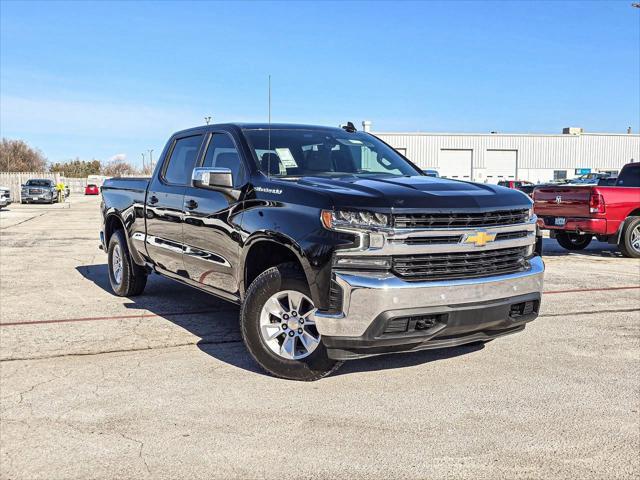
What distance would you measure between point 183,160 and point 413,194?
10.0 ft

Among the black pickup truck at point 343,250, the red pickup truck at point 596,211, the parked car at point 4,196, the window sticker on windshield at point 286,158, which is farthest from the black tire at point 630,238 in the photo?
the parked car at point 4,196

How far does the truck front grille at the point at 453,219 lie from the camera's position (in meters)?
4.10

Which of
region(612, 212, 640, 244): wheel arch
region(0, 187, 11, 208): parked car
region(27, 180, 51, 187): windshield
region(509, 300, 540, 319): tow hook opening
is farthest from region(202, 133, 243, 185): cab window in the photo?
region(27, 180, 51, 187): windshield

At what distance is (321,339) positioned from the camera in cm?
421

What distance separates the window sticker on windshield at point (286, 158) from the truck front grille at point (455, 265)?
1.62m

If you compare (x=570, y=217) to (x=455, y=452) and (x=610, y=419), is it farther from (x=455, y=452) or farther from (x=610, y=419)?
(x=455, y=452)

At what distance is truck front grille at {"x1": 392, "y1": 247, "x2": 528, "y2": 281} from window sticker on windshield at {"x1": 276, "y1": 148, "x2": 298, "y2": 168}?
1619 mm

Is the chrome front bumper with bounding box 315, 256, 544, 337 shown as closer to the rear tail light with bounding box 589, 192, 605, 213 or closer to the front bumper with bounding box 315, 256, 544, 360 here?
the front bumper with bounding box 315, 256, 544, 360

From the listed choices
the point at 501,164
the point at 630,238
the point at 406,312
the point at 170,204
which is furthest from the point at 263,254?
the point at 501,164

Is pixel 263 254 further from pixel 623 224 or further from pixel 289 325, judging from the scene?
pixel 623 224

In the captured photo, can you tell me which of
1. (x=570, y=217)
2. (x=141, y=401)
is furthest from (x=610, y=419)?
(x=570, y=217)

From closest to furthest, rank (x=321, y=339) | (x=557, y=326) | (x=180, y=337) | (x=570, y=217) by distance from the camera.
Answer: (x=321, y=339) < (x=180, y=337) < (x=557, y=326) < (x=570, y=217)

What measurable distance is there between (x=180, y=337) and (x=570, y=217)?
336 inches

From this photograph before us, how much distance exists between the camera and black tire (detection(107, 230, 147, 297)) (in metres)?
7.57
